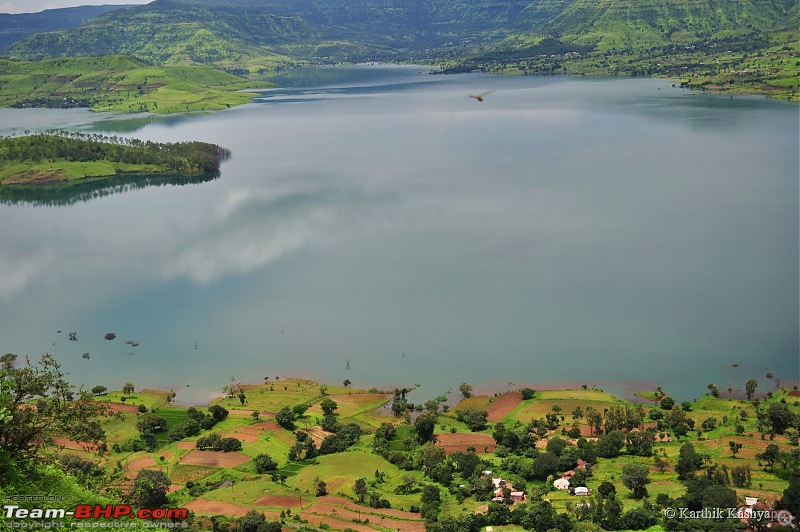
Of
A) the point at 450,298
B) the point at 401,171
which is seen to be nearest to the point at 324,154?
the point at 401,171

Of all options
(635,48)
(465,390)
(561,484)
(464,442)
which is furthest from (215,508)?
(635,48)

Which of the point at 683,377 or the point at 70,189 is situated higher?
the point at 70,189

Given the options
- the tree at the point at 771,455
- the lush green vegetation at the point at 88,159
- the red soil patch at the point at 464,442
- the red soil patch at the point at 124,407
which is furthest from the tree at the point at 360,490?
the lush green vegetation at the point at 88,159

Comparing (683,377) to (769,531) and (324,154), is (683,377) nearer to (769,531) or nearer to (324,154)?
(769,531)

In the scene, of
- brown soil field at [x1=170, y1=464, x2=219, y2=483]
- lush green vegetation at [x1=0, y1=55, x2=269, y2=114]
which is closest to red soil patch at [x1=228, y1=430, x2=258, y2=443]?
brown soil field at [x1=170, y1=464, x2=219, y2=483]

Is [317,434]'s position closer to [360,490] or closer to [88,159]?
[360,490]

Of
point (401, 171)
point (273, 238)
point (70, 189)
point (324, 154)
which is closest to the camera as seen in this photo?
point (273, 238)
